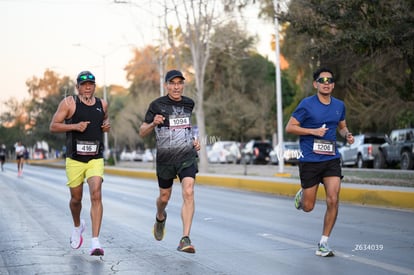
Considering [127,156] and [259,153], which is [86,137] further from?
[127,156]

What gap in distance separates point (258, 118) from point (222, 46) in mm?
24296

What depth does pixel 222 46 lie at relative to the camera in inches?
1426

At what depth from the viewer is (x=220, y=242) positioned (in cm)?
980

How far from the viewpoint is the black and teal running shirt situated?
28.5 ft

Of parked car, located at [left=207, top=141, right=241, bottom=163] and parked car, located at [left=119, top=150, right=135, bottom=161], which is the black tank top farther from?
parked car, located at [left=119, top=150, right=135, bottom=161]

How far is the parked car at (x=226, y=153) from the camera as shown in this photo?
171ft

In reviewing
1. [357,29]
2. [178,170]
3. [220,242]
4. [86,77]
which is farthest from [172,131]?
[357,29]

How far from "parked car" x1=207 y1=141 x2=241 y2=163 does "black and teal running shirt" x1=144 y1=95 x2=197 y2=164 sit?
139ft

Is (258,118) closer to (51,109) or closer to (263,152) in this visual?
(263,152)

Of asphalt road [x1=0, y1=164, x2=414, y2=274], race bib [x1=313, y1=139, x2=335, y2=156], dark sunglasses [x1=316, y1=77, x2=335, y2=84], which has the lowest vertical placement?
asphalt road [x1=0, y1=164, x2=414, y2=274]

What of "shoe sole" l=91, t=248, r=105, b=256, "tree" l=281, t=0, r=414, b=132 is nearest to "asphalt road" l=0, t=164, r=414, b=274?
"shoe sole" l=91, t=248, r=105, b=256

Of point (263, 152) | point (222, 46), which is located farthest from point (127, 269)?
point (263, 152)

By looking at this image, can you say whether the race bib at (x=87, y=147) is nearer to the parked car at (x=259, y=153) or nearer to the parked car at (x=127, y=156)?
the parked car at (x=259, y=153)

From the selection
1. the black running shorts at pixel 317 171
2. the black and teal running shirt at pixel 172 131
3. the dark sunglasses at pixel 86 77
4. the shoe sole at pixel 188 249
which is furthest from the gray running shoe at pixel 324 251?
the dark sunglasses at pixel 86 77
